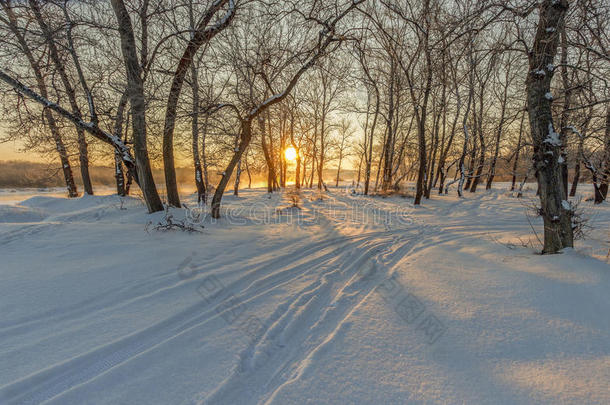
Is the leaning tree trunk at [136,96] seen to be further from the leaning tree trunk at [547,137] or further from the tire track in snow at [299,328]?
the leaning tree trunk at [547,137]

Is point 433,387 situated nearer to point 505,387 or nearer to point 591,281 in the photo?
point 505,387

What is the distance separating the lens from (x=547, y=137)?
366 centimetres

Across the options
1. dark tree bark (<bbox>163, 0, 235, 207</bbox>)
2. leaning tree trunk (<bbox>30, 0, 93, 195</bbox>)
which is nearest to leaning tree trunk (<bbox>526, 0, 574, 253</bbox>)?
dark tree bark (<bbox>163, 0, 235, 207</bbox>)

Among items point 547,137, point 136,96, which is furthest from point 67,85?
Result: point 547,137

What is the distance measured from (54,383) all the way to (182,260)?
7.06ft

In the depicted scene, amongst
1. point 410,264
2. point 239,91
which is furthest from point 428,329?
point 239,91

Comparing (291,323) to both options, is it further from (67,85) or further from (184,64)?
(67,85)

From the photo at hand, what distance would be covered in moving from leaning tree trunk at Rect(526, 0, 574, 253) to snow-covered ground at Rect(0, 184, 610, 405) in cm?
55

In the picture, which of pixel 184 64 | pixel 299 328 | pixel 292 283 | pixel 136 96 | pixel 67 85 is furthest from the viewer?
pixel 67 85

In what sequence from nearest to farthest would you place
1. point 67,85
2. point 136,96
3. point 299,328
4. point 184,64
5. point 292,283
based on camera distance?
point 299,328 → point 292,283 → point 136,96 → point 184,64 → point 67,85

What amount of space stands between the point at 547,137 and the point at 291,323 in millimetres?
4806

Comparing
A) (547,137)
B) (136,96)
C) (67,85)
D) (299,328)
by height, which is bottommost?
(299,328)

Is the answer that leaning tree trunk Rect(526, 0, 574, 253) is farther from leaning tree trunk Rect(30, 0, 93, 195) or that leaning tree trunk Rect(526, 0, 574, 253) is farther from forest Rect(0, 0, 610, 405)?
leaning tree trunk Rect(30, 0, 93, 195)

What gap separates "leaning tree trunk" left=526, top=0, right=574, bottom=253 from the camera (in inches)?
137
